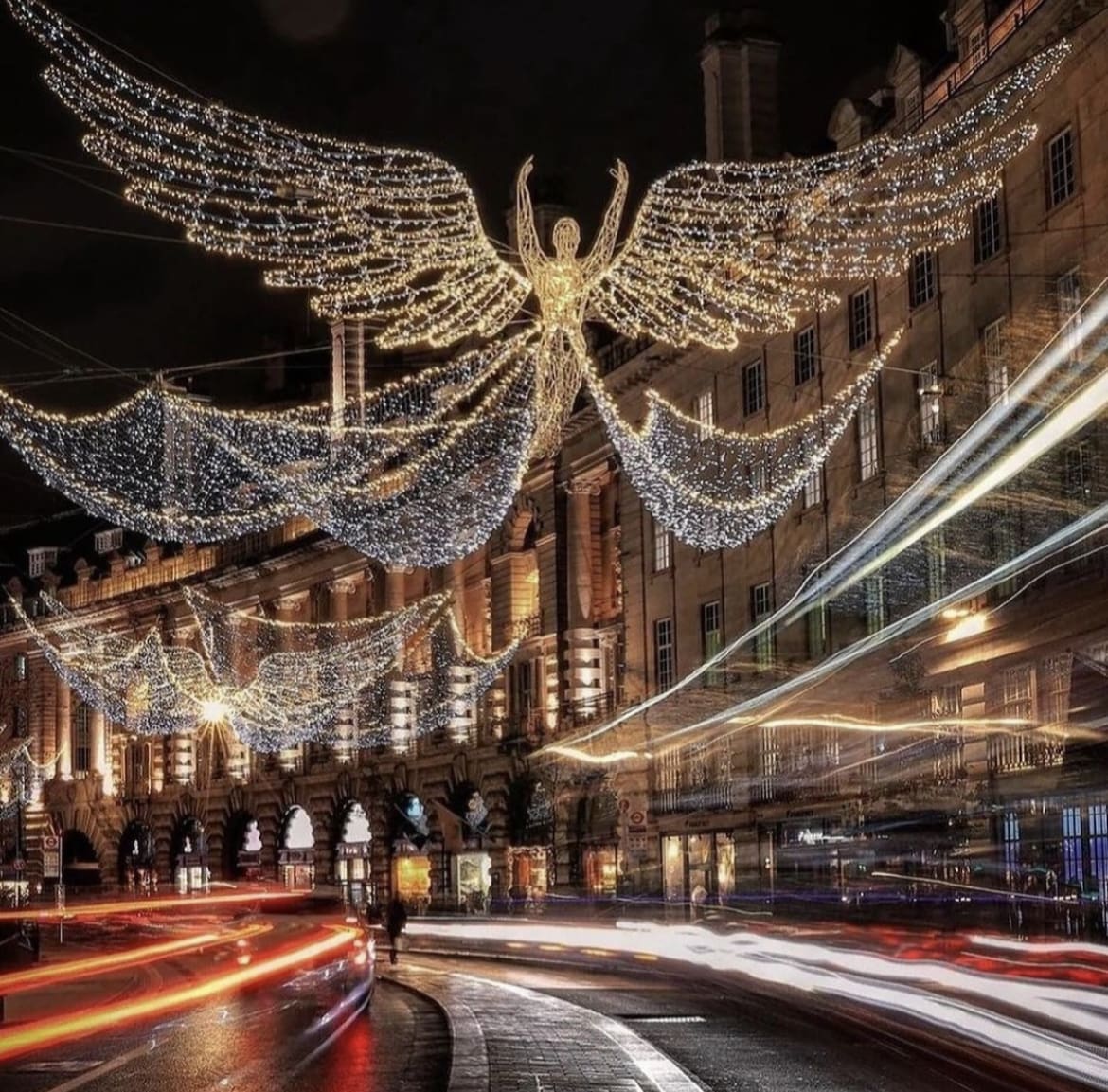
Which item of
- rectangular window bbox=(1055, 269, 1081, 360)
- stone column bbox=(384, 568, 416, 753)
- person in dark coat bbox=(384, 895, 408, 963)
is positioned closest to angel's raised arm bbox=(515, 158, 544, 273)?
rectangular window bbox=(1055, 269, 1081, 360)

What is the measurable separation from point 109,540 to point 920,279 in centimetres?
6522

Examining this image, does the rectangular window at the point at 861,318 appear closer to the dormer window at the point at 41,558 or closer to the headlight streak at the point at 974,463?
the headlight streak at the point at 974,463

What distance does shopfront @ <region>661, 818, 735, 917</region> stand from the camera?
50312mm

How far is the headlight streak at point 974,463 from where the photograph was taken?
103 ft

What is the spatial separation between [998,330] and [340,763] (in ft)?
128

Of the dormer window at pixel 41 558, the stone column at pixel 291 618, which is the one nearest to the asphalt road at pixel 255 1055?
the stone column at pixel 291 618

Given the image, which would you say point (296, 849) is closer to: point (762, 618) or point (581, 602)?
point (581, 602)

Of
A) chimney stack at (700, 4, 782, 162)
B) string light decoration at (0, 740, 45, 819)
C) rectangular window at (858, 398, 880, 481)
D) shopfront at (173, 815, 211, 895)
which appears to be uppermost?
chimney stack at (700, 4, 782, 162)

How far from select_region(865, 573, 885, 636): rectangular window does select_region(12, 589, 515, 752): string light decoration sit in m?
17.9

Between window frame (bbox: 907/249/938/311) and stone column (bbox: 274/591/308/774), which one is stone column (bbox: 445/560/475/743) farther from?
window frame (bbox: 907/249/938/311)

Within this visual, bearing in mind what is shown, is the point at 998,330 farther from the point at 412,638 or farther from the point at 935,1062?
the point at 412,638

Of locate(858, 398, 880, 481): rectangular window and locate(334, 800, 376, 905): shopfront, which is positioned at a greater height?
locate(858, 398, 880, 481): rectangular window

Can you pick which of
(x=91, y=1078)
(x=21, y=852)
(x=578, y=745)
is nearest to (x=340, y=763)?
(x=578, y=745)

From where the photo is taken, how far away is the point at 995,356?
3772 cm
